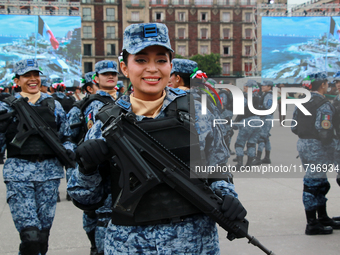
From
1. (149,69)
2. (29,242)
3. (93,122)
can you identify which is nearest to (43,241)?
(29,242)

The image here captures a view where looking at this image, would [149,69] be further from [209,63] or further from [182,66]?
[209,63]

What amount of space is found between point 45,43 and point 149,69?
4013cm

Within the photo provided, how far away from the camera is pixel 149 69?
1.95 metres

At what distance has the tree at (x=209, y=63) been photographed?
198 feet

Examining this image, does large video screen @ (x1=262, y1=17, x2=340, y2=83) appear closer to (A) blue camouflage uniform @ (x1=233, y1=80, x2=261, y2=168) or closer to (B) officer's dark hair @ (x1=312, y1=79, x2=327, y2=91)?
(A) blue camouflage uniform @ (x1=233, y1=80, x2=261, y2=168)

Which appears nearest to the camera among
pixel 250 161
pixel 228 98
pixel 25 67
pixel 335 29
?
pixel 25 67

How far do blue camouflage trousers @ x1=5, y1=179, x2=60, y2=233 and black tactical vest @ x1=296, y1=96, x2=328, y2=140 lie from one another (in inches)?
121

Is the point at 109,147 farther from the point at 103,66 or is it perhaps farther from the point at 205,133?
the point at 103,66

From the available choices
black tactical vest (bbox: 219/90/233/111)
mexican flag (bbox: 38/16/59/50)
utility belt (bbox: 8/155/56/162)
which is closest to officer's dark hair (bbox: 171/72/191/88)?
utility belt (bbox: 8/155/56/162)

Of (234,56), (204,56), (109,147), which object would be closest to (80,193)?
(109,147)

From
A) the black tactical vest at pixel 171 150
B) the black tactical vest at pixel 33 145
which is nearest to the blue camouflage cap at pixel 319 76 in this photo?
the black tactical vest at pixel 33 145

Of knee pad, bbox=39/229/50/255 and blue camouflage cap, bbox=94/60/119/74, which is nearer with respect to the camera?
knee pad, bbox=39/229/50/255

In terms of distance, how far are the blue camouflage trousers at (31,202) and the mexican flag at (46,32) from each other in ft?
125

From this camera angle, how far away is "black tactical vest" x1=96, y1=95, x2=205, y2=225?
6.08ft
